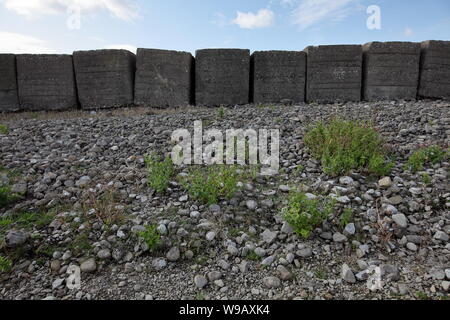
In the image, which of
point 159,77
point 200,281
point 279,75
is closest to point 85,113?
point 159,77

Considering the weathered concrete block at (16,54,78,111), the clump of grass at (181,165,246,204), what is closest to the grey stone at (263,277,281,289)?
the clump of grass at (181,165,246,204)

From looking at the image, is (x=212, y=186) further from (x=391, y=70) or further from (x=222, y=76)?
(x=391, y=70)

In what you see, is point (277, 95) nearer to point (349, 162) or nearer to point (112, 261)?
point (349, 162)

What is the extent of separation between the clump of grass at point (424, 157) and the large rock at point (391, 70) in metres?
4.02

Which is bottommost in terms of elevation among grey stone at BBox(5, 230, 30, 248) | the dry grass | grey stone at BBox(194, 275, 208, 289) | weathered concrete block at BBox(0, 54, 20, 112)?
grey stone at BBox(194, 275, 208, 289)

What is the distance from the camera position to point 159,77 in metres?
7.46

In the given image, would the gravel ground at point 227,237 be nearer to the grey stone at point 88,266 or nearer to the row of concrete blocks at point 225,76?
the grey stone at point 88,266

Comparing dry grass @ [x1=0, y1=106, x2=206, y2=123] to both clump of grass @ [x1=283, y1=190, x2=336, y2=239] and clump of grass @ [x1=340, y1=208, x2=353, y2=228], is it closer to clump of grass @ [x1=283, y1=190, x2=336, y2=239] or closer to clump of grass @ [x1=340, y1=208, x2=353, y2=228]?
clump of grass @ [x1=283, y1=190, x2=336, y2=239]

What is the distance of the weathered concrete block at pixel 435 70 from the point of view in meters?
7.12

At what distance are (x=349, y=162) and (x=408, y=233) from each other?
41.9 inches

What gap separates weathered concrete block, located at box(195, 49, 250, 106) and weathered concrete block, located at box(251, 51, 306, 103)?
0.30m

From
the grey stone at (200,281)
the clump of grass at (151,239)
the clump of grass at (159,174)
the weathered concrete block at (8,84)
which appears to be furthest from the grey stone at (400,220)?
the weathered concrete block at (8,84)

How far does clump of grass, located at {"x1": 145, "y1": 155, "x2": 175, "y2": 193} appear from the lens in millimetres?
3246
